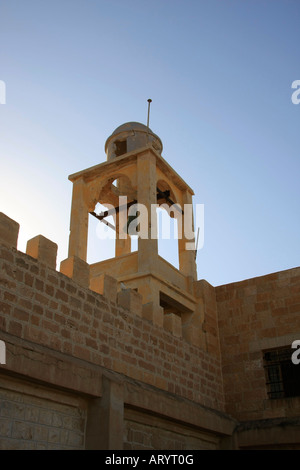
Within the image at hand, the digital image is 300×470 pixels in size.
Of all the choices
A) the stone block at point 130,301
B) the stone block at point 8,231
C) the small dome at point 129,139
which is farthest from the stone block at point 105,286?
the small dome at point 129,139

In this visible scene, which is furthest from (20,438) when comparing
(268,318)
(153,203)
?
(153,203)

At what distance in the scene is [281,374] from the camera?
10062 millimetres

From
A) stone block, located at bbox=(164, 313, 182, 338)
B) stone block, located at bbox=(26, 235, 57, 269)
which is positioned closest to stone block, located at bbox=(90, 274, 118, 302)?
stone block, located at bbox=(26, 235, 57, 269)

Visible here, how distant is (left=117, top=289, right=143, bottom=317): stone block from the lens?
27.0ft

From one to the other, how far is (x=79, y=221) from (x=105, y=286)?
484 centimetres

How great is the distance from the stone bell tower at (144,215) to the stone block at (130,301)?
2.43 feet

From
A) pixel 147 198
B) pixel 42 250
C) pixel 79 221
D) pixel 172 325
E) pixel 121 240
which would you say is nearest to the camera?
pixel 42 250

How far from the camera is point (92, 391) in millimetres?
6543

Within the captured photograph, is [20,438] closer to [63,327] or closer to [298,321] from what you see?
[63,327]

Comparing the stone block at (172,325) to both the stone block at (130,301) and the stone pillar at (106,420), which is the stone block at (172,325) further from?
the stone pillar at (106,420)

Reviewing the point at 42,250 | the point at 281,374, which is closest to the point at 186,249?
the point at 281,374

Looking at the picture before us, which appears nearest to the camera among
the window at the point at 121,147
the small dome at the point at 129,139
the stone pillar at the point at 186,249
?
the stone pillar at the point at 186,249

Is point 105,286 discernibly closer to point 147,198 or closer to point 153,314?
point 153,314

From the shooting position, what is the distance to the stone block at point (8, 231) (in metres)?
6.20
